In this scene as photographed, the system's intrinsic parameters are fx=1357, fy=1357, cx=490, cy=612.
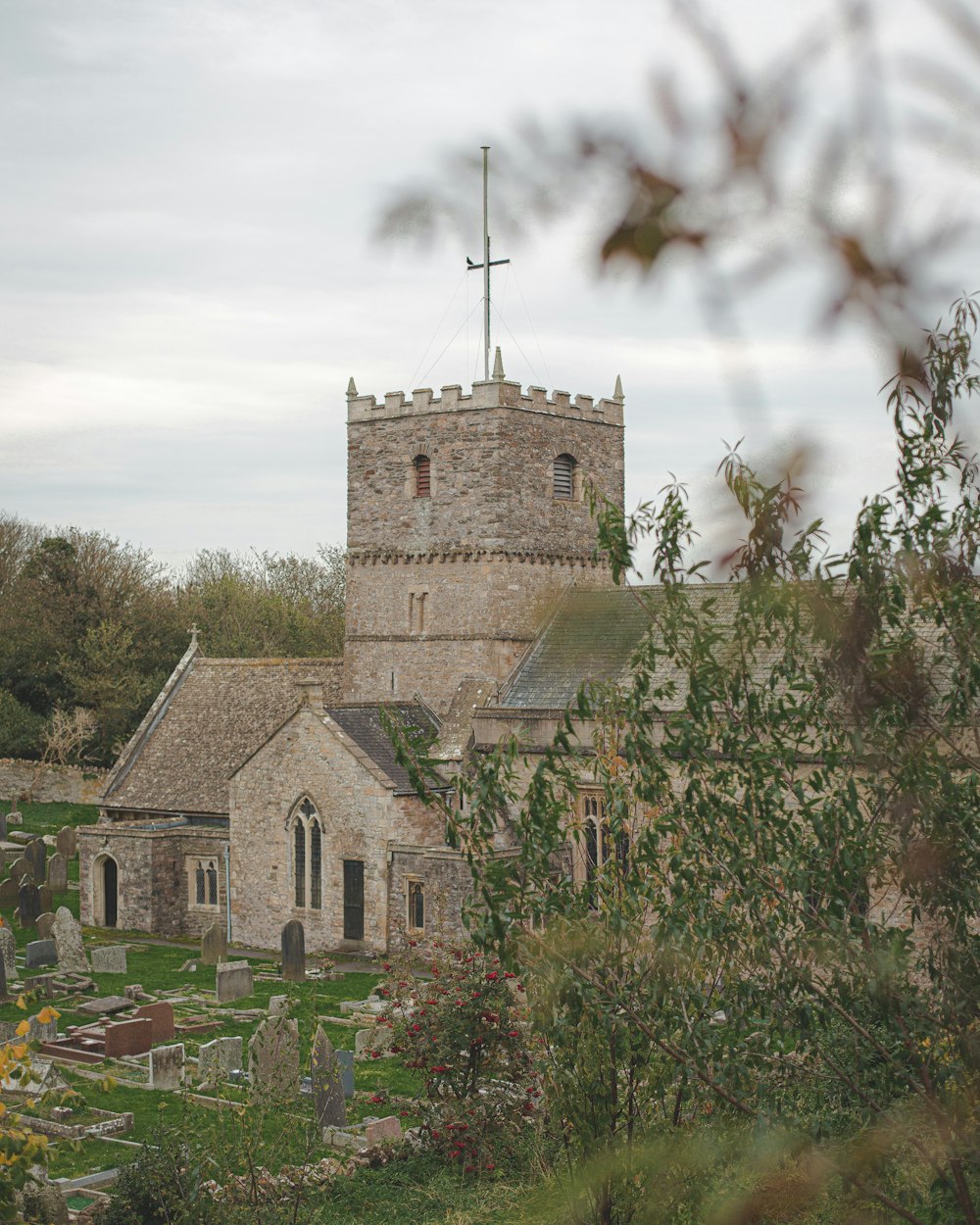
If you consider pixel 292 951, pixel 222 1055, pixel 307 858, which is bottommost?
pixel 222 1055

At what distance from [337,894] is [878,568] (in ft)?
70.6

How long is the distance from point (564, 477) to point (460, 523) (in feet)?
8.82

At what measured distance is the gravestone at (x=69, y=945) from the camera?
23.8 metres


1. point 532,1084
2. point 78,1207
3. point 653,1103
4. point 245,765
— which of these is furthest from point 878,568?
point 245,765

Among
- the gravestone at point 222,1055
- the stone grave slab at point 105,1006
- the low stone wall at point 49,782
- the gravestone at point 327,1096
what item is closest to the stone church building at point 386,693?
the stone grave slab at point 105,1006

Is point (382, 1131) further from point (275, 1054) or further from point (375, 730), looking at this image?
point (375, 730)

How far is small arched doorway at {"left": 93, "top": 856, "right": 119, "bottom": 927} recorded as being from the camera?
2839 cm

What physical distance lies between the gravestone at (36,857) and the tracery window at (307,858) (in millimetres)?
8383

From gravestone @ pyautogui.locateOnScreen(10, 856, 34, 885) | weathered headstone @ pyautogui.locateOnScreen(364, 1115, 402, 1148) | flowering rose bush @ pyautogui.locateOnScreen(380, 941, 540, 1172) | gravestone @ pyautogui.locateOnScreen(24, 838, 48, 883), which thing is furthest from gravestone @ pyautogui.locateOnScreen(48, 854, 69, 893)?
flowering rose bush @ pyautogui.locateOnScreen(380, 941, 540, 1172)

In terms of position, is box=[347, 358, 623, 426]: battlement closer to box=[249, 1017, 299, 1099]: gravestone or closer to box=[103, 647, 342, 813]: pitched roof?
box=[103, 647, 342, 813]: pitched roof

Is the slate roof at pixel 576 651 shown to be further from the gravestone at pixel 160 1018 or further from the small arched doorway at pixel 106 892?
the small arched doorway at pixel 106 892

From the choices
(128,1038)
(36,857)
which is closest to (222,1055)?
(128,1038)

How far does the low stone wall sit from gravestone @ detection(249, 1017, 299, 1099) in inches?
1126

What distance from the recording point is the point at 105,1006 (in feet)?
68.3
